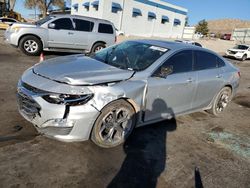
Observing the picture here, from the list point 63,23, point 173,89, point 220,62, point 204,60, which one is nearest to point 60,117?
point 173,89

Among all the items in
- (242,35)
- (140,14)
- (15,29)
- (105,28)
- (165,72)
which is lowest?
(15,29)

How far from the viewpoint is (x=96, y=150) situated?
370 cm

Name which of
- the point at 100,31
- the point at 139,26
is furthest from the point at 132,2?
the point at 100,31

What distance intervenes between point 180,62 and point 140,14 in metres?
34.7

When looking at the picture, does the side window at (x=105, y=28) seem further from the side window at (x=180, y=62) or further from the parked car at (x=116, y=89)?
the side window at (x=180, y=62)

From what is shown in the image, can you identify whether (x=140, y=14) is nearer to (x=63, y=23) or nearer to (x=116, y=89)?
(x=63, y=23)

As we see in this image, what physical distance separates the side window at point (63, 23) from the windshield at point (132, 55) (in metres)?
6.72

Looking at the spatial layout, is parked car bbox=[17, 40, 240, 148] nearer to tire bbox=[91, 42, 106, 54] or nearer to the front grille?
the front grille

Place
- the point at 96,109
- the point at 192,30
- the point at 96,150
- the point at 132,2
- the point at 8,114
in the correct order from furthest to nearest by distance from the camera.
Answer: the point at 192,30, the point at 132,2, the point at 8,114, the point at 96,150, the point at 96,109

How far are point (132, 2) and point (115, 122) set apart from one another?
3409 centimetres

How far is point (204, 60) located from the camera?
5102 mm

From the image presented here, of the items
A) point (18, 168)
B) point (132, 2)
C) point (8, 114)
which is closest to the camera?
point (18, 168)

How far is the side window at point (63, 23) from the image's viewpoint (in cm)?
1092

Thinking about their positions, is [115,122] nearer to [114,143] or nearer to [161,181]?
[114,143]
